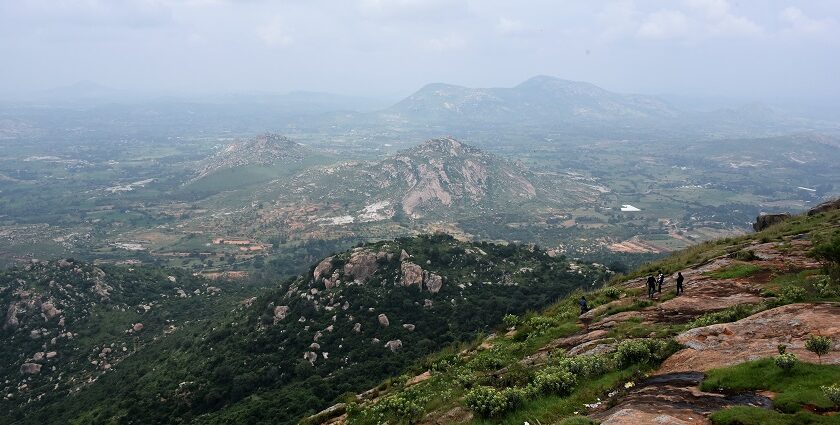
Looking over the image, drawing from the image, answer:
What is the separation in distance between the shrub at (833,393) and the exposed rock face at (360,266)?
70.5m

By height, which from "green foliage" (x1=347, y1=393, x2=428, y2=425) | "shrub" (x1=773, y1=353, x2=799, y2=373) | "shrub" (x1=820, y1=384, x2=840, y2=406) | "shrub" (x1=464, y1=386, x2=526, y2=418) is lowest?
"green foliage" (x1=347, y1=393, x2=428, y2=425)

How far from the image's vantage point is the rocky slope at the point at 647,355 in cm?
Answer: 1523

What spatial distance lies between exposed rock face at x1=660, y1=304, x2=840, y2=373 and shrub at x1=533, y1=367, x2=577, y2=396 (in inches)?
142

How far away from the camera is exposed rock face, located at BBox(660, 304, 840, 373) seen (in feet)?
56.7

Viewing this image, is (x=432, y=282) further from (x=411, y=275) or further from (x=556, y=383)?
(x=556, y=383)

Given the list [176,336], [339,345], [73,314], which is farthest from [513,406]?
[73,314]

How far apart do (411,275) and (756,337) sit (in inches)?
2454

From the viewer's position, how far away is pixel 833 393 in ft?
41.2

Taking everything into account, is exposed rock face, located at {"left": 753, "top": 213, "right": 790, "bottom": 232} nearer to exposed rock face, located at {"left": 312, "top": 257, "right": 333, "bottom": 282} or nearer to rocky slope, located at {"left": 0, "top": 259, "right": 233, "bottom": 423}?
exposed rock face, located at {"left": 312, "top": 257, "right": 333, "bottom": 282}

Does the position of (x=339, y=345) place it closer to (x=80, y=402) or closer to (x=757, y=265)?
(x=80, y=402)

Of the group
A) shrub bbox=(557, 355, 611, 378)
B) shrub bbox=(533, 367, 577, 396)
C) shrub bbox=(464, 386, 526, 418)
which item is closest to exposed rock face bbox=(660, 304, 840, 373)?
shrub bbox=(557, 355, 611, 378)

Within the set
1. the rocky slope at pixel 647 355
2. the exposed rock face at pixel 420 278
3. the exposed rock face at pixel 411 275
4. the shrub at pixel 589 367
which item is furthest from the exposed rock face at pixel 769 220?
the exposed rock face at pixel 411 275

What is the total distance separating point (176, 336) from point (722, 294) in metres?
88.5

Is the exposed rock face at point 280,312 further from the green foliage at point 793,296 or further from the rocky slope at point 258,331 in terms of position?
the green foliage at point 793,296
